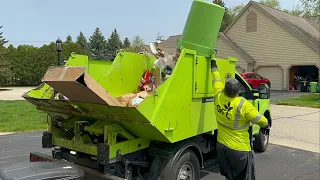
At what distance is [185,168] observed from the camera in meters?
Answer: 4.44

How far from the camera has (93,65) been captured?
16.0ft

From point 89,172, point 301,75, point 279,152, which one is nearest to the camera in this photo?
point 89,172

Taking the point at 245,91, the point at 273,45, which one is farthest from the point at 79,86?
the point at 273,45

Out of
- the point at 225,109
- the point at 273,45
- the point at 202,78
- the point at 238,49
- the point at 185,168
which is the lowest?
the point at 185,168

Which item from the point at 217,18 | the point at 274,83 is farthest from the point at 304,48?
the point at 217,18

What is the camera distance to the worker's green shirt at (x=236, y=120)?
3.97 m

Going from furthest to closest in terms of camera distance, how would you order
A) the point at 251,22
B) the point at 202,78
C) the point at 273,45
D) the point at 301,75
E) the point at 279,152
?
the point at 251,22 → the point at 301,75 → the point at 273,45 → the point at 279,152 → the point at 202,78

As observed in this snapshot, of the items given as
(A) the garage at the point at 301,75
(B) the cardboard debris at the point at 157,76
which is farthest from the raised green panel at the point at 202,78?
(A) the garage at the point at 301,75

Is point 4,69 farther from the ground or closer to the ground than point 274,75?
farther from the ground

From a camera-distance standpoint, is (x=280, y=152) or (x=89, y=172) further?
(x=280, y=152)

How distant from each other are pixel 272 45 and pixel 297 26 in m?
3.83

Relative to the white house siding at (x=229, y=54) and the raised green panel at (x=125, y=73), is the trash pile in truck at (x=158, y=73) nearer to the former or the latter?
the raised green panel at (x=125, y=73)

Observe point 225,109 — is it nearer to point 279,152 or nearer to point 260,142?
point 260,142

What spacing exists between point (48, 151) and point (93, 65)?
3361mm
